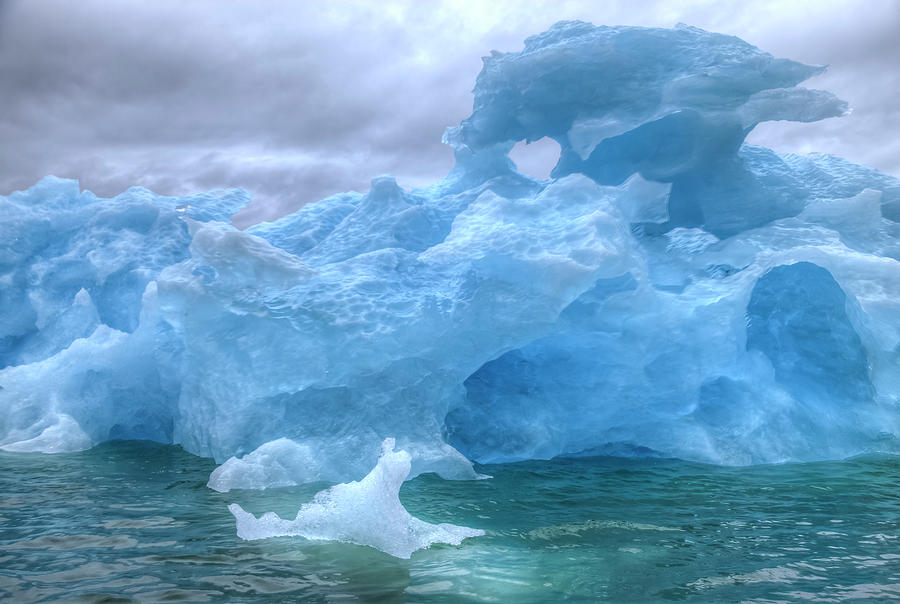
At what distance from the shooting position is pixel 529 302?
638 cm

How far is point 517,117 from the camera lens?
8.80 meters

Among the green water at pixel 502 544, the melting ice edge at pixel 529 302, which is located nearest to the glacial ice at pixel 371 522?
the green water at pixel 502 544

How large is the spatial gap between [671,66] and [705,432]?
4.26 meters

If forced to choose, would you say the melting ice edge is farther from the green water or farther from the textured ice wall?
the green water

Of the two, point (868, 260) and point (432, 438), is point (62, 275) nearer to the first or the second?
point (432, 438)

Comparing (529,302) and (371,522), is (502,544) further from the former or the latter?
(529,302)

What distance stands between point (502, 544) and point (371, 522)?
75cm

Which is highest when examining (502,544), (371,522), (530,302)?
(530,302)

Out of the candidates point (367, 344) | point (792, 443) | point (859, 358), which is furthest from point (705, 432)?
point (367, 344)

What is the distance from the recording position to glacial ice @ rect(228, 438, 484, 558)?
3.73 metres

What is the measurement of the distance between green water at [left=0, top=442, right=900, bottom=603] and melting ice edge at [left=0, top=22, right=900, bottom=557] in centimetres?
86

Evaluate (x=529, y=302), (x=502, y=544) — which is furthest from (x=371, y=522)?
(x=529, y=302)

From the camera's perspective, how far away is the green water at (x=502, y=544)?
3.08 metres

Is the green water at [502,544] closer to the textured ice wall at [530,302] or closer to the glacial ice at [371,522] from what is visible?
the glacial ice at [371,522]
